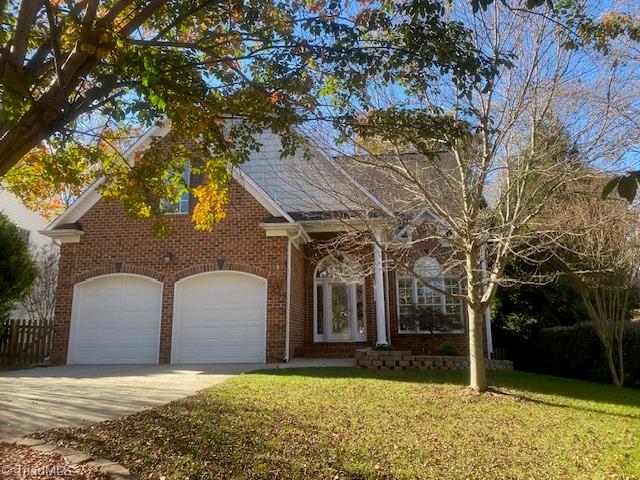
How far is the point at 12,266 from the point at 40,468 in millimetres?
11089

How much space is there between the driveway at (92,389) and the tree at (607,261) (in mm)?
6199

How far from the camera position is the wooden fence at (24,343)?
15.2 metres

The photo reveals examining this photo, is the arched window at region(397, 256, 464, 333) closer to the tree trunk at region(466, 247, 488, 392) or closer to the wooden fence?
the tree trunk at region(466, 247, 488, 392)

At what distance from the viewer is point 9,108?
497 centimetres

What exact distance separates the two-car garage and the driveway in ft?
2.55

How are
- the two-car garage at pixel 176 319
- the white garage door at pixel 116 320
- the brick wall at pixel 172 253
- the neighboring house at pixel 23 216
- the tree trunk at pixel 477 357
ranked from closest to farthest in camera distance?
the tree trunk at pixel 477 357 < the brick wall at pixel 172 253 < the two-car garage at pixel 176 319 < the white garage door at pixel 116 320 < the neighboring house at pixel 23 216

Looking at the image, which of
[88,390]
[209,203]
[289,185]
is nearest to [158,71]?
[209,203]

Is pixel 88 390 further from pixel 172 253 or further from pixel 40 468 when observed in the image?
pixel 172 253

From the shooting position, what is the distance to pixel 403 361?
502 inches

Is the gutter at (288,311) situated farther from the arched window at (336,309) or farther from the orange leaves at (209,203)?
the orange leaves at (209,203)

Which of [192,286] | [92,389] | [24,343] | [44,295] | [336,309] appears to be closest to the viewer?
[92,389]

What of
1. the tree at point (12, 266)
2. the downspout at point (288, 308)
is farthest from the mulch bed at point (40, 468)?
the tree at point (12, 266)


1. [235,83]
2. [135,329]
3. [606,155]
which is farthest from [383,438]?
[135,329]

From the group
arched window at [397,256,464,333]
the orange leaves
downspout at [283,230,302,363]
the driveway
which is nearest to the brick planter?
the driveway
